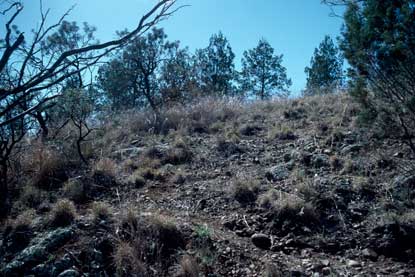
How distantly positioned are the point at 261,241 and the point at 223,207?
0.85 metres

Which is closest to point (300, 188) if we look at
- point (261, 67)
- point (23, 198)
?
point (23, 198)

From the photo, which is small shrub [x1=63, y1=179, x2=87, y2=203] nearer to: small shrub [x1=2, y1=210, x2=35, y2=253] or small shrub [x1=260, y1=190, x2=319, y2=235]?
small shrub [x1=2, y1=210, x2=35, y2=253]

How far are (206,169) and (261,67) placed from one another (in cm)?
1404

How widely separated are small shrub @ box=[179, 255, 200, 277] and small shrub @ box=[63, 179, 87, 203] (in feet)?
6.95

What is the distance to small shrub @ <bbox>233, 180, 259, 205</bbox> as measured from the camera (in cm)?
435

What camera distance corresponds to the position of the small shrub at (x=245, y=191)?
14.3ft

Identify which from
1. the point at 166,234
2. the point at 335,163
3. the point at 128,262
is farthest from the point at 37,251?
the point at 335,163

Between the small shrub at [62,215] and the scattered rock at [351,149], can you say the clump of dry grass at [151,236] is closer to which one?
the small shrub at [62,215]

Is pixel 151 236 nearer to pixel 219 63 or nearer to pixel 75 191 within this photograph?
pixel 75 191

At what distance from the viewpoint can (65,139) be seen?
6801mm

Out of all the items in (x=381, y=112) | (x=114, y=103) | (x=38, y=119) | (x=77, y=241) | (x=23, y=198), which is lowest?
(x=77, y=241)

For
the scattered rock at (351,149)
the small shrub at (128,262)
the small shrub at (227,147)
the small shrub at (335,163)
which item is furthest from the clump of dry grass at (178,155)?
the small shrub at (128,262)

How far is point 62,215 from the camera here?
394 centimetres

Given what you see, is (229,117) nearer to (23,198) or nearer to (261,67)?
(23,198)
